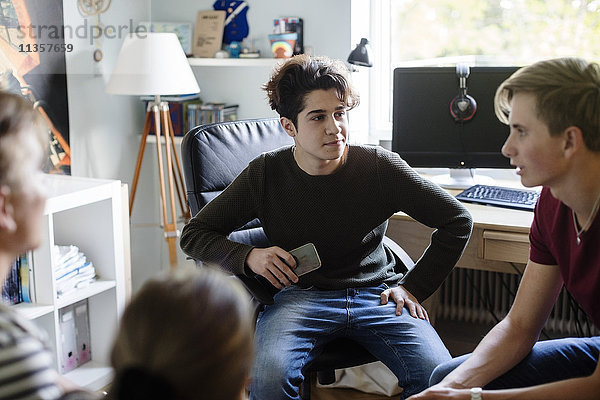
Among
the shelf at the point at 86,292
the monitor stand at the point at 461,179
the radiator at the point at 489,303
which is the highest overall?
the monitor stand at the point at 461,179

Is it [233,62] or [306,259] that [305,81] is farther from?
[233,62]

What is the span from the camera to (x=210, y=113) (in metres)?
3.21

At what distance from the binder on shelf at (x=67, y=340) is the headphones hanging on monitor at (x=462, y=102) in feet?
5.11

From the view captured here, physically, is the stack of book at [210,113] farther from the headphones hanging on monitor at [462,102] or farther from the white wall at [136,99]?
the headphones hanging on monitor at [462,102]

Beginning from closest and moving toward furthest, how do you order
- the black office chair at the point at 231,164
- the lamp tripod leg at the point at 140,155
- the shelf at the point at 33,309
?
the black office chair at the point at 231,164, the shelf at the point at 33,309, the lamp tripod leg at the point at 140,155

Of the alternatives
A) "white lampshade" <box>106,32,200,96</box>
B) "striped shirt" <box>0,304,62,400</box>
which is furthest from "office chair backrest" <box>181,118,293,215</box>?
"striped shirt" <box>0,304,62,400</box>

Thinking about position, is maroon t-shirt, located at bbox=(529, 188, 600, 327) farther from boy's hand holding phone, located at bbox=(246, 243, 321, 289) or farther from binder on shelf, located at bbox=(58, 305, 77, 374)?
binder on shelf, located at bbox=(58, 305, 77, 374)

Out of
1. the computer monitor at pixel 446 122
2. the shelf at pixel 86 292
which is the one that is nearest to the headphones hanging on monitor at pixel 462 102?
the computer monitor at pixel 446 122

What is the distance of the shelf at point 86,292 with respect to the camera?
2.42m

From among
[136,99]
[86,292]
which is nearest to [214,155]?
[86,292]

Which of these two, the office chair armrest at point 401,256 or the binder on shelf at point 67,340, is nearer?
the office chair armrest at point 401,256

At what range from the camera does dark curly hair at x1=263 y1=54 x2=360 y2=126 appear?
1911 millimetres

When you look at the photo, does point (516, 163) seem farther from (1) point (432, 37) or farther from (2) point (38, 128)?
(1) point (432, 37)

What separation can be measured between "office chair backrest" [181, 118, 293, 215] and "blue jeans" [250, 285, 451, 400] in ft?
1.41
